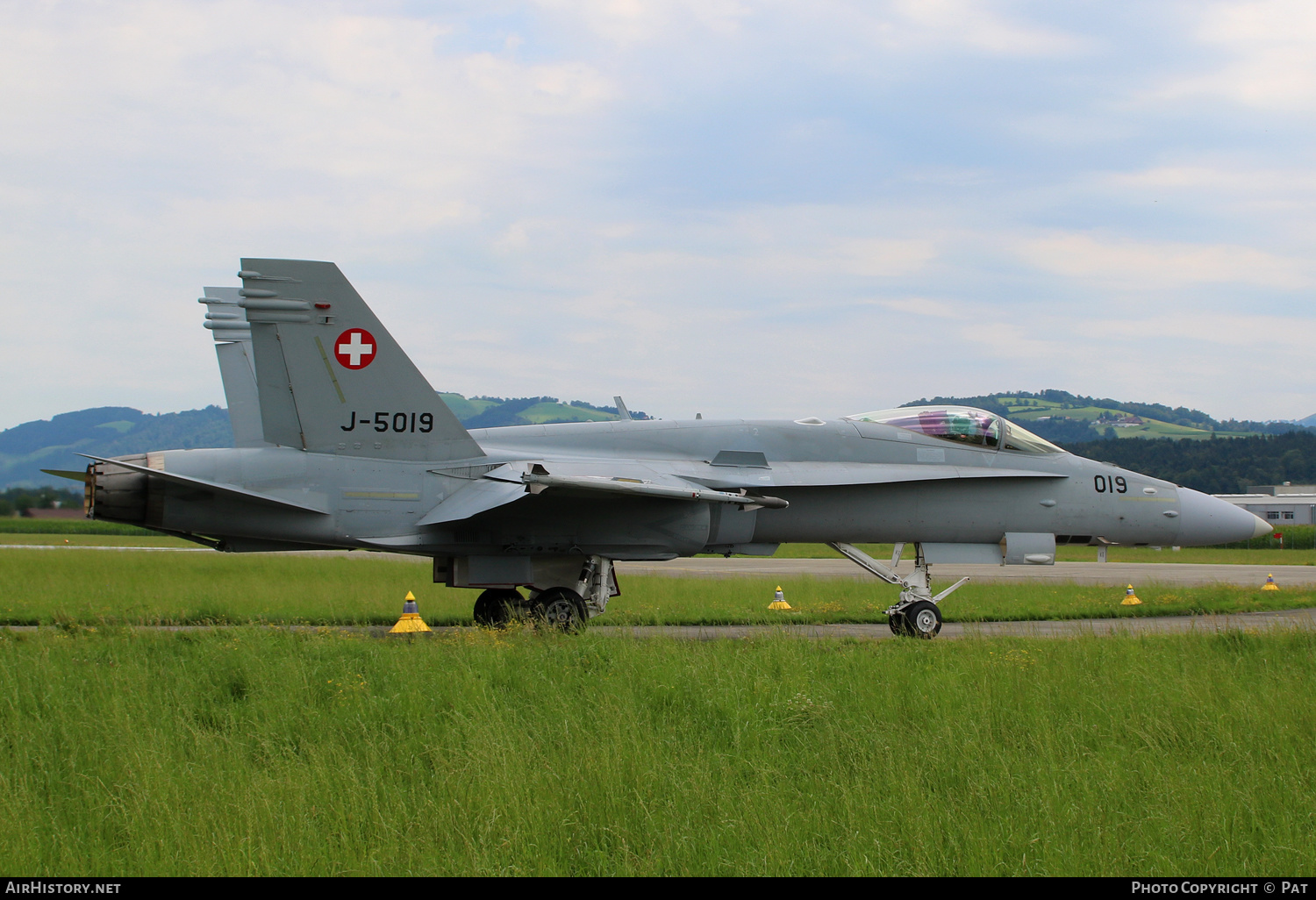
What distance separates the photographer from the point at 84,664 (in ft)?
24.9

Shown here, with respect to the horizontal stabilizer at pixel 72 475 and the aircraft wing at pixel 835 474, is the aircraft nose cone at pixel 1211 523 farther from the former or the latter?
the horizontal stabilizer at pixel 72 475

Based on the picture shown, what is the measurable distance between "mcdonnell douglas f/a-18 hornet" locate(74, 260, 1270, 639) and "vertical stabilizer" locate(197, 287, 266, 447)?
1.4 inches

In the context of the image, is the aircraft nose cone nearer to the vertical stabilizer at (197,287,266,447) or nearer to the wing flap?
the wing flap

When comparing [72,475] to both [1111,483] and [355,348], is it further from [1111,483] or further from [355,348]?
[1111,483]

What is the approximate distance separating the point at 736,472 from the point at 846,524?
176cm

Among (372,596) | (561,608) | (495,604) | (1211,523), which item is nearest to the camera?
(561,608)

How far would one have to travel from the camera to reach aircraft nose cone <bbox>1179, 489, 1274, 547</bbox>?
13.5 m

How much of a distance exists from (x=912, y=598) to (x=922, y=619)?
1.08ft

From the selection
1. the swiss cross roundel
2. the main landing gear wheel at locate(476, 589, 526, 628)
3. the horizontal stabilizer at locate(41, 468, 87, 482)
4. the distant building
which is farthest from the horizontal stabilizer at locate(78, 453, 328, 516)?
the distant building

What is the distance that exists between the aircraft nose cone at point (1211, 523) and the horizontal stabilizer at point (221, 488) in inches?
453

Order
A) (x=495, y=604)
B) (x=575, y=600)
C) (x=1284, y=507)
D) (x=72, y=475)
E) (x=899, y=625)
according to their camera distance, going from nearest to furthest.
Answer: (x=72, y=475) < (x=575, y=600) < (x=899, y=625) < (x=495, y=604) < (x=1284, y=507)

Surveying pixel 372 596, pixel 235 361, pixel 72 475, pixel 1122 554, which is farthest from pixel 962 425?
pixel 1122 554

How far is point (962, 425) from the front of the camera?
13219 millimetres
